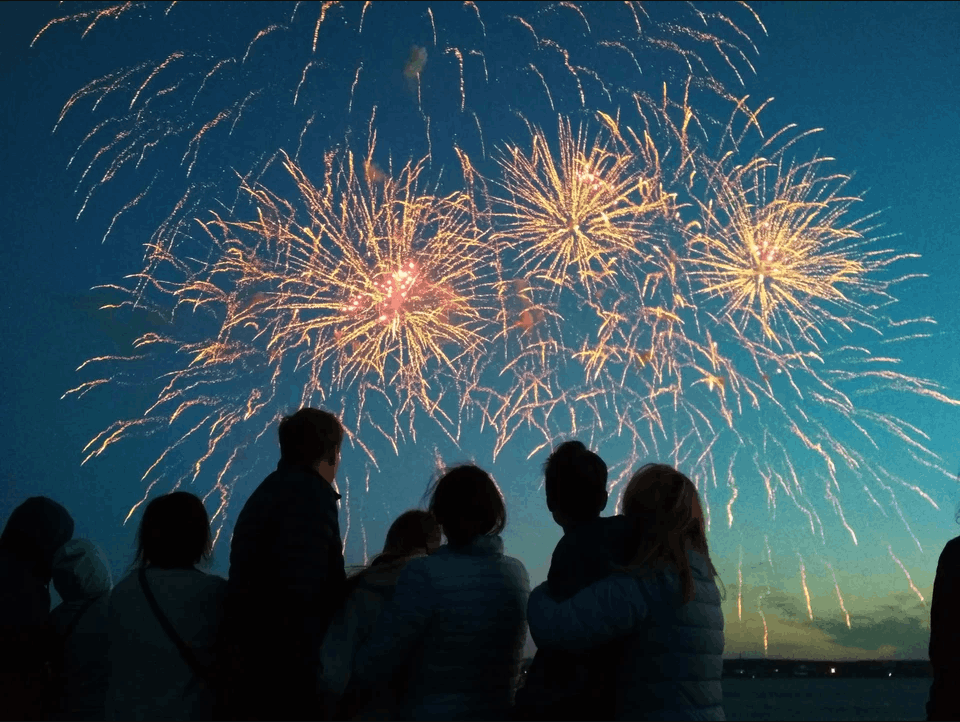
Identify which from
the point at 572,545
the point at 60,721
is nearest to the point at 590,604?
the point at 572,545

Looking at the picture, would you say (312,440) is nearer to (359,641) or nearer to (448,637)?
(359,641)

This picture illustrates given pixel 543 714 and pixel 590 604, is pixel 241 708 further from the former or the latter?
pixel 590 604

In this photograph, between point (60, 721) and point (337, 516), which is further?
point (60, 721)

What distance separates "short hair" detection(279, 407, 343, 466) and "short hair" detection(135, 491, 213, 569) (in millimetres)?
586

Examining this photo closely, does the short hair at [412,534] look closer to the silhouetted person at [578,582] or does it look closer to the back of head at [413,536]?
the back of head at [413,536]

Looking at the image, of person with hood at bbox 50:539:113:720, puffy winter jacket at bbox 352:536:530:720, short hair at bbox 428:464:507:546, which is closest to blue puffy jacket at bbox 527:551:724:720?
puffy winter jacket at bbox 352:536:530:720

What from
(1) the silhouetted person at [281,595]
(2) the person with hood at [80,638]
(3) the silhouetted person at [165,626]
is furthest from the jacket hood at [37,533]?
(1) the silhouetted person at [281,595]

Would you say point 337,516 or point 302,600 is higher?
point 337,516

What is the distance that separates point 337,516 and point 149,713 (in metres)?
1.39

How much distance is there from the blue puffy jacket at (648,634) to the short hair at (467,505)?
0.56 metres

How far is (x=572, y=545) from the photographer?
15.9 ft

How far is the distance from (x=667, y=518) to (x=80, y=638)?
3.74 m

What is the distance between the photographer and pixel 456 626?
504 centimetres

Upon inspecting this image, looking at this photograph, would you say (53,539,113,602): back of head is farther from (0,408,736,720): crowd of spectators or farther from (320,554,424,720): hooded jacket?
(320,554,424,720): hooded jacket
